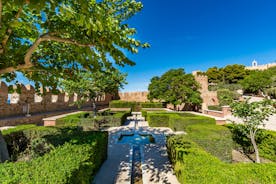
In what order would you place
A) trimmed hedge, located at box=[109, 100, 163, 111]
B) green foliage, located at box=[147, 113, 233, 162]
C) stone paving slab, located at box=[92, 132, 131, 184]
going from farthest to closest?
trimmed hedge, located at box=[109, 100, 163, 111] < green foliage, located at box=[147, 113, 233, 162] < stone paving slab, located at box=[92, 132, 131, 184]

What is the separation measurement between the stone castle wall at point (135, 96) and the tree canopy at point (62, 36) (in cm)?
3082

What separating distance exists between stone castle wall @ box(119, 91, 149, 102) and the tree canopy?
101 feet

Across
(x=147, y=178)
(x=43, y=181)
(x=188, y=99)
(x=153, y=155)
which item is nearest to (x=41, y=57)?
(x=43, y=181)

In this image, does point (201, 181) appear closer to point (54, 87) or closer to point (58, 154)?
point (58, 154)

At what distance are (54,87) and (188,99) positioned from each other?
54.9 feet

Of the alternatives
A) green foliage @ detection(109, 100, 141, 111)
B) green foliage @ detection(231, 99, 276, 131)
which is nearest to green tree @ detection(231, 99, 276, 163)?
green foliage @ detection(231, 99, 276, 131)

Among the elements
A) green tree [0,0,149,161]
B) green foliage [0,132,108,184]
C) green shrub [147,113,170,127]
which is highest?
green tree [0,0,149,161]

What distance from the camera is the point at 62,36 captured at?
4453mm

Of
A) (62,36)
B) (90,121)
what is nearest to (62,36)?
(62,36)

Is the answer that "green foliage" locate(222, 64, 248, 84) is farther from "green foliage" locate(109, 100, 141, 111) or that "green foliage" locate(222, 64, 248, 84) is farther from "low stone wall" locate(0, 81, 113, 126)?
"low stone wall" locate(0, 81, 113, 126)

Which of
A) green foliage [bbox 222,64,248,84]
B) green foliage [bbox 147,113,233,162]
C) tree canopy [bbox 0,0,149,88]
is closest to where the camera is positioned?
tree canopy [bbox 0,0,149,88]

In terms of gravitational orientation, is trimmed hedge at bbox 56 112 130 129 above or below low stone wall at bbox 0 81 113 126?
below

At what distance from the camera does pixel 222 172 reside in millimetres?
3068

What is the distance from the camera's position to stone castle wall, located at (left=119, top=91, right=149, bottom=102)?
36719 mm
